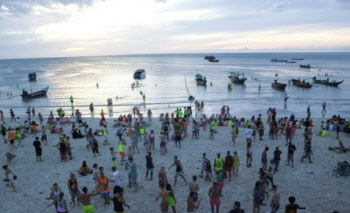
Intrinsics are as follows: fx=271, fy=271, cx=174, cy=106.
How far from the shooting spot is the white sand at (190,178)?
962 centimetres

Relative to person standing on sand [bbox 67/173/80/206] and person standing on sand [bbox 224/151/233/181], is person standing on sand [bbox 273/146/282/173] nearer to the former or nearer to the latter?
person standing on sand [bbox 224/151/233/181]

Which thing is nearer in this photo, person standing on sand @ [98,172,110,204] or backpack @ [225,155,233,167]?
person standing on sand @ [98,172,110,204]

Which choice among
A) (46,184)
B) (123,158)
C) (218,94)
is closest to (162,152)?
(123,158)

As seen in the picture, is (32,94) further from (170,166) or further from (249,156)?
(249,156)

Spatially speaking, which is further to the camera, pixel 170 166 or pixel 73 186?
pixel 170 166

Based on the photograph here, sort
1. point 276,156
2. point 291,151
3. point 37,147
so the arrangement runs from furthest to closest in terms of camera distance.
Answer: point 37,147
point 291,151
point 276,156

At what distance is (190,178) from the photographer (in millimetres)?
11570

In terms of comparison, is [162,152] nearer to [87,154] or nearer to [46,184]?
[87,154]

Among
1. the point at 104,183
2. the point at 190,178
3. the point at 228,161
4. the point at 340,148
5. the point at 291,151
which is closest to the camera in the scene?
the point at 104,183

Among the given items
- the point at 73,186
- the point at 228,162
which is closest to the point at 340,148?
the point at 228,162

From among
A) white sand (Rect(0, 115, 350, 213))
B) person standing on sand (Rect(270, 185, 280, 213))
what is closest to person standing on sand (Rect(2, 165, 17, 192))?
white sand (Rect(0, 115, 350, 213))

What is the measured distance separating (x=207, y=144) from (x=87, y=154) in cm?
684

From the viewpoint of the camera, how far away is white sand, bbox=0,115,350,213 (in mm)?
9617

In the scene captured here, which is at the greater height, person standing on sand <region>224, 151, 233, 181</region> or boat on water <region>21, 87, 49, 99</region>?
person standing on sand <region>224, 151, 233, 181</region>
